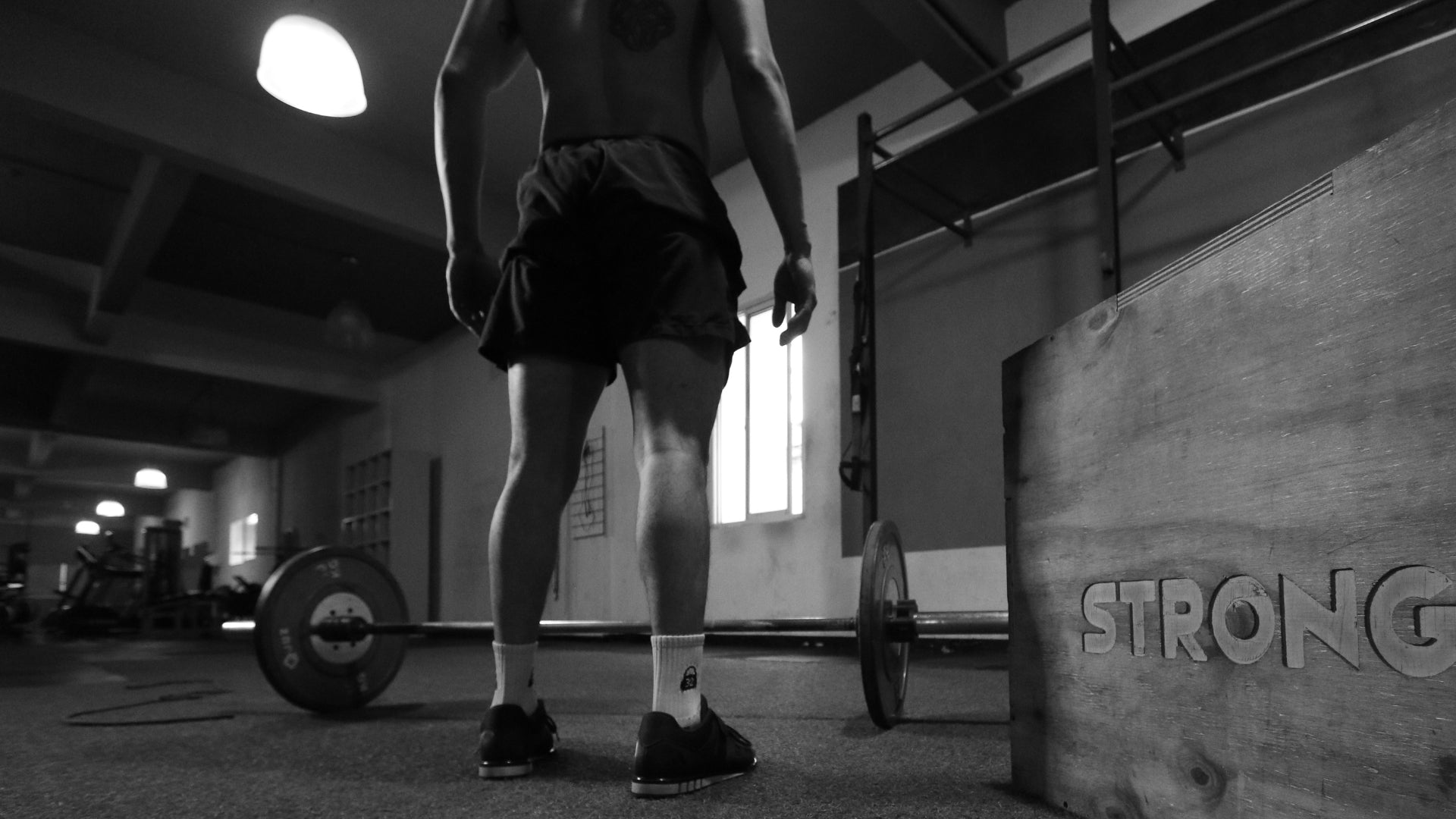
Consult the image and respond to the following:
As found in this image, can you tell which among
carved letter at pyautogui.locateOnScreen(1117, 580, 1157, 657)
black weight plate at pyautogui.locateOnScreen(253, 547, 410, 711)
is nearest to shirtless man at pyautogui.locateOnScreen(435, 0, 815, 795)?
carved letter at pyautogui.locateOnScreen(1117, 580, 1157, 657)

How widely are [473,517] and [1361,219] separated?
6.85 meters

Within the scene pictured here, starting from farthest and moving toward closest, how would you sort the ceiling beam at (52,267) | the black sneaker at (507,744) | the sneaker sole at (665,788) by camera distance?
the ceiling beam at (52,267)
the black sneaker at (507,744)
the sneaker sole at (665,788)

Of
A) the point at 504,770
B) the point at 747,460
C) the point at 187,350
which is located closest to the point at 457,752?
the point at 504,770

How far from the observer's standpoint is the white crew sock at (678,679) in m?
0.96

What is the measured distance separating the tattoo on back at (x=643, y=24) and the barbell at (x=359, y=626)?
0.77 metres

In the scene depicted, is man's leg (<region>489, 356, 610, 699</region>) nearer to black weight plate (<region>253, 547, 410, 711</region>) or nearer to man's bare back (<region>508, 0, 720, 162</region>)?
man's bare back (<region>508, 0, 720, 162</region>)

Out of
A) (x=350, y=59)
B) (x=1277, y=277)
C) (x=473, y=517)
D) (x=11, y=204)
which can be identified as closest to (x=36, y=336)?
(x=11, y=204)

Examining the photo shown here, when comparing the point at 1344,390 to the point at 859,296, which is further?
the point at 859,296

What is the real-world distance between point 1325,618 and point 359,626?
1636 mm

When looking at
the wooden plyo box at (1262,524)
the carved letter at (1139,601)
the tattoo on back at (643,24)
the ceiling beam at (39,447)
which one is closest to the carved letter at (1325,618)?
the wooden plyo box at (1262,524)

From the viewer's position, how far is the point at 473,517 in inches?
273

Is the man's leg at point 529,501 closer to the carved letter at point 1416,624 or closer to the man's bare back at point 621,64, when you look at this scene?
the man's bare back at point 621,64

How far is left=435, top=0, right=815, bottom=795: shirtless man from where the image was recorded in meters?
0.98

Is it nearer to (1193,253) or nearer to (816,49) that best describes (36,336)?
(816,49)
